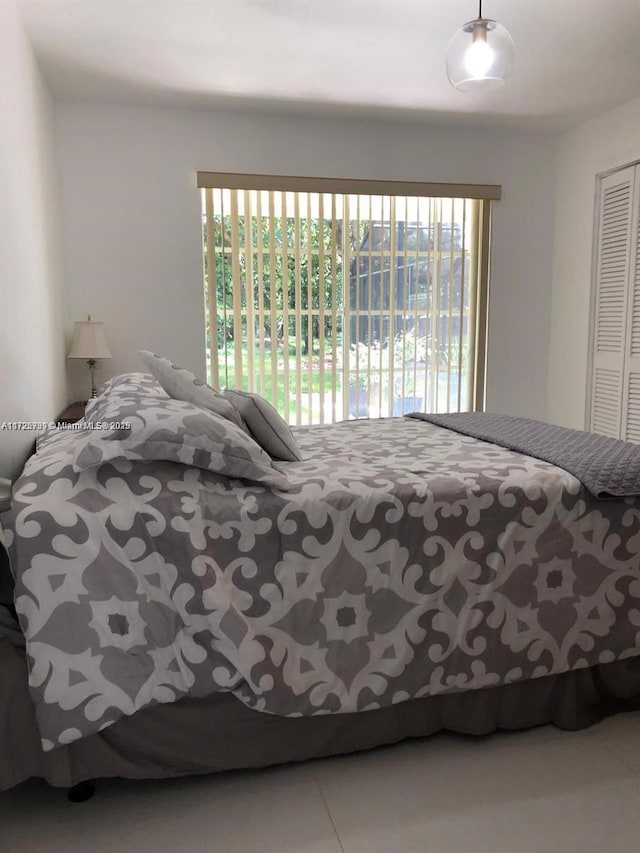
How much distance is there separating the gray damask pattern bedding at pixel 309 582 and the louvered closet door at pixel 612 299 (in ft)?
8.68

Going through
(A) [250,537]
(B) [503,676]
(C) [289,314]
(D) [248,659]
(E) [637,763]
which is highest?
(C) [289,314]

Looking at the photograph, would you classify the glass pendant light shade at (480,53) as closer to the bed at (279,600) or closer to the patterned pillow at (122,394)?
the bed at (279,600)

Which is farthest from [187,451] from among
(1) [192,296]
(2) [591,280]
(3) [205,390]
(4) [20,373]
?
(2) [591,280]

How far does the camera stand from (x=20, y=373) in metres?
2.53

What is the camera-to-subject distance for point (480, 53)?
2355 millimetres

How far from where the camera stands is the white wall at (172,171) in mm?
4133

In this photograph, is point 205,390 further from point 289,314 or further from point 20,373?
point 289,314

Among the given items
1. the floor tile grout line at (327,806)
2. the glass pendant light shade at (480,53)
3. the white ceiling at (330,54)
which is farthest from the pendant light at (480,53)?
the floor tile grout line at (327,806)

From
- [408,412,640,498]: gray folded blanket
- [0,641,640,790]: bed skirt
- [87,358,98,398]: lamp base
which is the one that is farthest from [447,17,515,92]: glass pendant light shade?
[87,358,98,398]: lamp base

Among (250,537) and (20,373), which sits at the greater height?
(20,373)

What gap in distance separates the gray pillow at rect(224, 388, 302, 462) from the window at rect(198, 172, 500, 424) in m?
2.32

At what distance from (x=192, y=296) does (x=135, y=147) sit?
3.15 feet

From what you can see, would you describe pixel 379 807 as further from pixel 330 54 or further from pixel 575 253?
pixel 575 253

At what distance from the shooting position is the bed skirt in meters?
1.50
